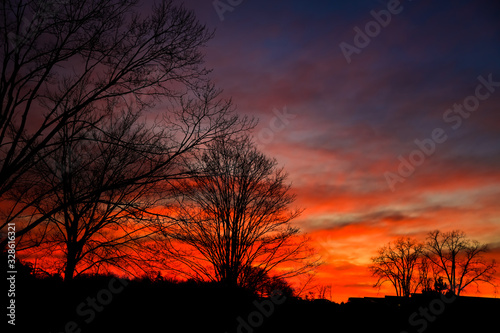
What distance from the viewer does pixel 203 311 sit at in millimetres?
10859

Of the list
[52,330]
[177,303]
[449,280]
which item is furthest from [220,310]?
[449,280]

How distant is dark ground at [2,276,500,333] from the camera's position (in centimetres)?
881

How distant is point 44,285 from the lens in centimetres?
928

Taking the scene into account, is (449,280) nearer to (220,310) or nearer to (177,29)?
(220,310)

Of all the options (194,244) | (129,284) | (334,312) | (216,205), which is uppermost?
(216,205)

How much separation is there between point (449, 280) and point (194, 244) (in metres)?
43.7

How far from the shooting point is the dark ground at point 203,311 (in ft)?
28.9

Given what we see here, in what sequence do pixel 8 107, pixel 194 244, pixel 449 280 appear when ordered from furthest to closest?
pixel 449 280
pixel 194 244
pixel 8 107

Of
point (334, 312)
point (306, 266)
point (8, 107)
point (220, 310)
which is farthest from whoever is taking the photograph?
point (306, 266)

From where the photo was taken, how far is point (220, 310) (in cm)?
1121

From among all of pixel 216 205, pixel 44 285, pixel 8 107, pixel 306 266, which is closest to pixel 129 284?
pixel 44 285

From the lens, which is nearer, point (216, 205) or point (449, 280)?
point (216, 205)

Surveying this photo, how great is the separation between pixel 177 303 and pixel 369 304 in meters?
9.17

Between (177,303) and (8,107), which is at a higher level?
(8,107)
